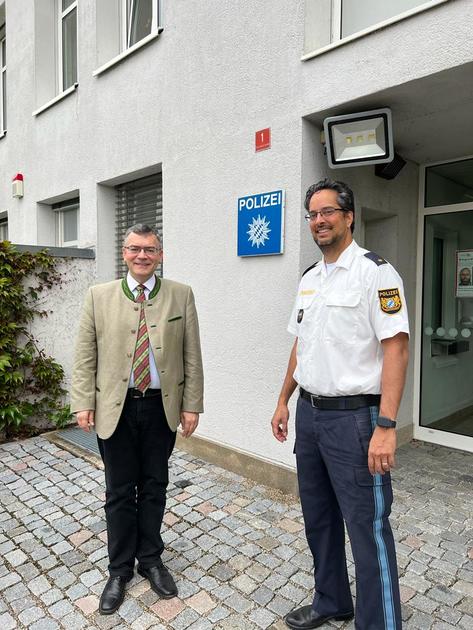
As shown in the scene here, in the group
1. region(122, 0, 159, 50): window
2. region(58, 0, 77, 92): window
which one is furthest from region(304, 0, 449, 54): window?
region(58, 0, 77, 92): window

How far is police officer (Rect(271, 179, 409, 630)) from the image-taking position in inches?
76.6

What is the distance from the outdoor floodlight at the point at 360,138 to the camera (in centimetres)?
318

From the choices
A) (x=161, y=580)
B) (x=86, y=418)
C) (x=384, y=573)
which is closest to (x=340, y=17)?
(x=86, y=418)

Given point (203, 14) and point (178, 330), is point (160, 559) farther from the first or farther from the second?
point (203, 14)

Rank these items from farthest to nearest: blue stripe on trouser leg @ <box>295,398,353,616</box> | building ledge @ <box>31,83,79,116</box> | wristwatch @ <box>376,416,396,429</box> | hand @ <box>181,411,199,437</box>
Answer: building ledge @ <box>31,83,79,116</box> < hand @ <box>181,411,199,437</box> < blue stripe on trouser leg @ <box>295,398,353,616</box> < wristwatch @ <box>376,416,396,429</box>

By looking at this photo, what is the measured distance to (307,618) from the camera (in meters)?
2.33

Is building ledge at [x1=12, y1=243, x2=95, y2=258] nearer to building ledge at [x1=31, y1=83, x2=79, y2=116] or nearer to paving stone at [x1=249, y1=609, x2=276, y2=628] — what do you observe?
building ledge at [x1=31, y1=83, x2=79, y2=116]

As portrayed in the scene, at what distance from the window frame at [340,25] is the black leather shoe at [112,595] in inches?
142

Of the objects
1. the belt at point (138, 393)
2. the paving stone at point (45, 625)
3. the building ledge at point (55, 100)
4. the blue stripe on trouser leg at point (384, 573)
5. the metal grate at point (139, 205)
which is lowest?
the paving stone at point (45, 625)

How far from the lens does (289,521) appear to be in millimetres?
3355

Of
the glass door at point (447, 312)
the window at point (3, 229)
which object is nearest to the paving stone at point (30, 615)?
the glass door at point (447, 312)

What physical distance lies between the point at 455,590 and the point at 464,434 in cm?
226

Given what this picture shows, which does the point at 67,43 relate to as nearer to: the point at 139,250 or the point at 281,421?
the point at 139,250

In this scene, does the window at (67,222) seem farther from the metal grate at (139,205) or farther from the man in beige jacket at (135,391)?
the man in beige jacket at (135,391)
